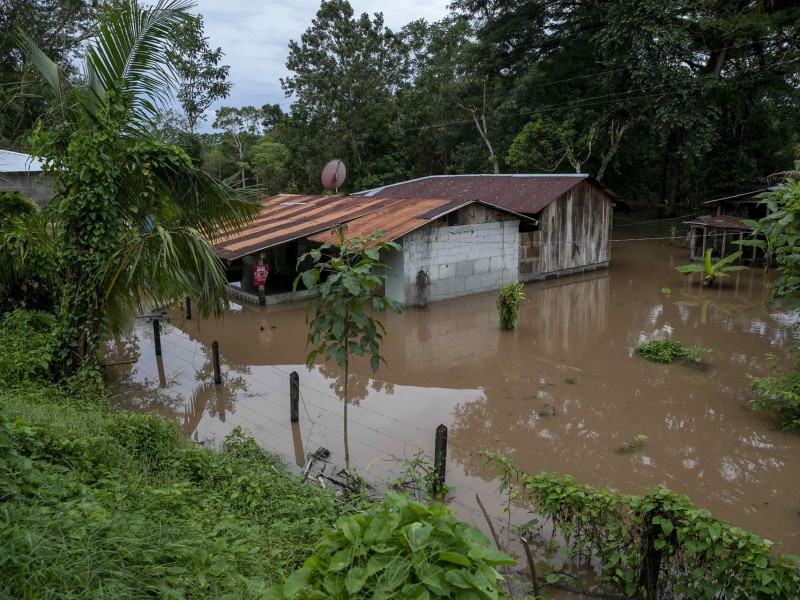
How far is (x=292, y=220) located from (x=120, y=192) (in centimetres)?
1140

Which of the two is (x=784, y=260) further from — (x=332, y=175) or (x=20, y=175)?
(x=20, y=175)

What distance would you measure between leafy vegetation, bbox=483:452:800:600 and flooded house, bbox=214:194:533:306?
10347 millimetres

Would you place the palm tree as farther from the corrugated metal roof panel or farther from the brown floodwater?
the corrugated metal roof panel

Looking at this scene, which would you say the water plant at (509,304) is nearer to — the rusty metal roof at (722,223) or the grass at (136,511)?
the grass at (136,511)

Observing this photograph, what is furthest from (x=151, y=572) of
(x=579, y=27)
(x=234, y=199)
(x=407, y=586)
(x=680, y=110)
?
(x=579, y=27)

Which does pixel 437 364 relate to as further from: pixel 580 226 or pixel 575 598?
pixel 580 226

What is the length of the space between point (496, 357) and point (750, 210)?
16.6 metres

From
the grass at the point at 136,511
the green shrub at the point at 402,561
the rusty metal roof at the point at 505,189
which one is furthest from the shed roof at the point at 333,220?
the green shrub at the point at 402,561

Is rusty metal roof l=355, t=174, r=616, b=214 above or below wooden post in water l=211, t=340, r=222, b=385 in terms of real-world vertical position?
above

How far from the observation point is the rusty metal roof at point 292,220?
16.7m

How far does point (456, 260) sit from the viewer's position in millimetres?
17391

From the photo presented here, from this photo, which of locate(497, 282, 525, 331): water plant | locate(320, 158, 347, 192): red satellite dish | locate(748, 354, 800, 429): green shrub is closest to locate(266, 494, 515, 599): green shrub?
locate(748, 354, 800, 429): green shrub

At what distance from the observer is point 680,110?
23.7 metres

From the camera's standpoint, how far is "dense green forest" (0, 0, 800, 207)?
23.9 meters
